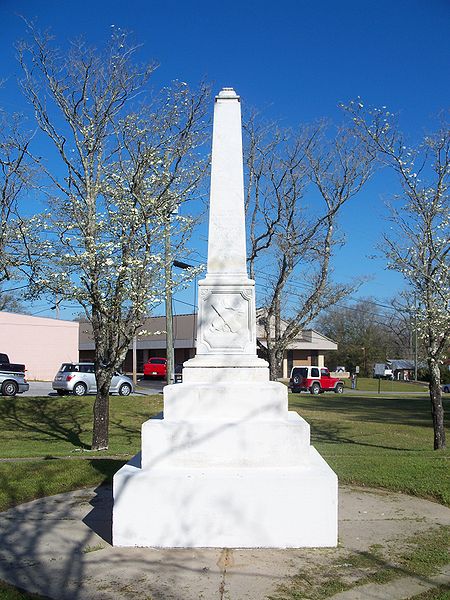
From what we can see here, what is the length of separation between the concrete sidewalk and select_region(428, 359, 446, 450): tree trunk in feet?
22.2

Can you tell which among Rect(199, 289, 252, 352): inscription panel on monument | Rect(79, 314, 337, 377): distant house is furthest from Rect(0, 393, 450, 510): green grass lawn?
Rect(79, 314, 337, 377): distant house

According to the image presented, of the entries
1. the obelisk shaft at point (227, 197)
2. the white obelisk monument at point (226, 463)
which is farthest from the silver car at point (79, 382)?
the white obelisk monument at point (226, 463)

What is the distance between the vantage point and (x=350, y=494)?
7227 mm

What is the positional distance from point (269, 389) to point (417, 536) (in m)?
1.88

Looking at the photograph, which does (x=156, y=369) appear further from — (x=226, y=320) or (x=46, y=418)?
(x=226, y=320)

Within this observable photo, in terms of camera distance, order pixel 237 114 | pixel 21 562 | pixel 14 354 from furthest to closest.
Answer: pixel 14 354 < pixel 237 114 < pixel 21 562

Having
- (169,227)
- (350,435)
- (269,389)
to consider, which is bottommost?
(350,435)

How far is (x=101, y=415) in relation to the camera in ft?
40.7

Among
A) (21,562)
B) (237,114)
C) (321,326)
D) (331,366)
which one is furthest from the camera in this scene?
(321,326)

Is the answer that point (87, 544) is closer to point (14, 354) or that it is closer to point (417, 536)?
point (417, 536)

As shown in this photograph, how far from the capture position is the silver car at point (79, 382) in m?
26.4

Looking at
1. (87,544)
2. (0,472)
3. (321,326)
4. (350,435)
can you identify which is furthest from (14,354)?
(321,326)

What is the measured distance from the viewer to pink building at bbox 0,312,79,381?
4022 cm

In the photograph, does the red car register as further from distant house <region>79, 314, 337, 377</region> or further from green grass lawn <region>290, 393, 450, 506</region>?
green grass lawn <region>290, 393, 450, 506</region>
